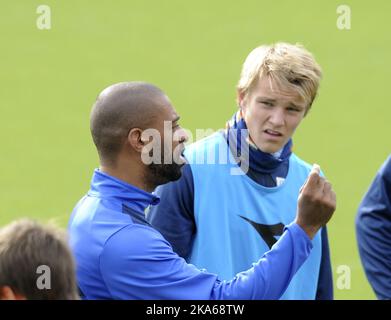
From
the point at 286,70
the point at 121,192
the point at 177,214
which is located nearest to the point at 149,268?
the point at 121,192

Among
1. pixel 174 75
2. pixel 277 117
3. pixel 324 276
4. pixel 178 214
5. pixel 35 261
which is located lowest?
pixel 324 276

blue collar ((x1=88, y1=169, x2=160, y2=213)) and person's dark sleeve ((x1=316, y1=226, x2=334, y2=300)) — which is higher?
blue collar ((x1=88, y1=169, x2=160, y2=213))

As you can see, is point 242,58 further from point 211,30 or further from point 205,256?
point 205,256

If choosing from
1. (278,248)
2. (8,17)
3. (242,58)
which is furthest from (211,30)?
(278,248)

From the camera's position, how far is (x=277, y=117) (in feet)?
15.0

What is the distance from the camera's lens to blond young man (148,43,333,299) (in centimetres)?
432

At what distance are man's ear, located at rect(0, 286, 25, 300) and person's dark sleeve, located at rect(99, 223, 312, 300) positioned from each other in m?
0.54

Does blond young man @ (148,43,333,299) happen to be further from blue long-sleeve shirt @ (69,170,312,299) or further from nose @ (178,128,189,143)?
blue long-sleeve shirt @ (69,170,312,299)

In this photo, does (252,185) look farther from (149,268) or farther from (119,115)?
(149,268)

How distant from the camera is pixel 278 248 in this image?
350cm

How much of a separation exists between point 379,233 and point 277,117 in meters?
0.71

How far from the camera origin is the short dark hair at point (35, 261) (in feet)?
9.64

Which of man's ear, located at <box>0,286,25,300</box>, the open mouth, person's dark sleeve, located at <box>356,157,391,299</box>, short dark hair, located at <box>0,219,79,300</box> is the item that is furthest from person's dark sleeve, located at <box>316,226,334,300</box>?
man's ear, located at <box>0,286,25,300</box>

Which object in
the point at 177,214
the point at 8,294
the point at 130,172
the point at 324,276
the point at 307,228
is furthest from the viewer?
the point at 324,276
